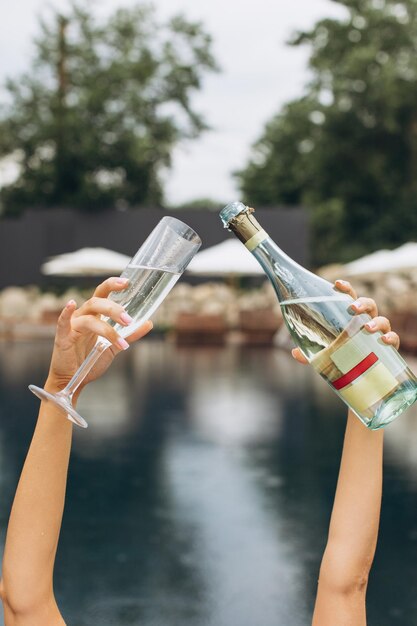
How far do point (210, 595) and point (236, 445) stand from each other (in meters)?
3.28

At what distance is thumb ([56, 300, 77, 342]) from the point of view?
102cm

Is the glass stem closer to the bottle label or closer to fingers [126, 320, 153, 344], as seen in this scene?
fingers [126, 320, 153, 344]

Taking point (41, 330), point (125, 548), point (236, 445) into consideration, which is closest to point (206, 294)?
point (41, 330)

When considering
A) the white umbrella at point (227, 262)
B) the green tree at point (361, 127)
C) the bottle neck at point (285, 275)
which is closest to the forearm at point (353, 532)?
the bottle neck at point (285, 275)

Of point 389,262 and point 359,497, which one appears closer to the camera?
point 359,497

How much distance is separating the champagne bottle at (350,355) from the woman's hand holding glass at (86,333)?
7.4 inches

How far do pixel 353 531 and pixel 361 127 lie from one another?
32.7 m

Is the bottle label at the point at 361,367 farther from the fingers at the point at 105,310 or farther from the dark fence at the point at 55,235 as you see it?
the dark fence at the point at 55,235

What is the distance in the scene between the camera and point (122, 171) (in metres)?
31.6

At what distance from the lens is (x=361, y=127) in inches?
1284

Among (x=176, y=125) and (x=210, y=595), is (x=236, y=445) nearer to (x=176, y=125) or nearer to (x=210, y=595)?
(x=210, y=595)

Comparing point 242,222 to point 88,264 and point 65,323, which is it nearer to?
point 65,323

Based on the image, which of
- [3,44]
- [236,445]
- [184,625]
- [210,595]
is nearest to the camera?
[184,625]

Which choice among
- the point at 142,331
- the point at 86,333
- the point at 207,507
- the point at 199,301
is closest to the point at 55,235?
the point at 199,301
